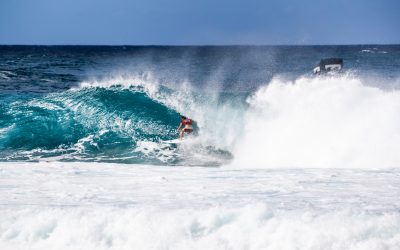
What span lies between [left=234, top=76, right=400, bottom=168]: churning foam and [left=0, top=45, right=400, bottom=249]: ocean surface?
39 mm

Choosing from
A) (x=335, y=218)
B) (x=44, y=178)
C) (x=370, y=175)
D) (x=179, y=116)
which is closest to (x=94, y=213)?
(x=44, y=178)

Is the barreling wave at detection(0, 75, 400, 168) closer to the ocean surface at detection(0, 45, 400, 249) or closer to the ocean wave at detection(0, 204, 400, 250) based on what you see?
the ocean surface at detection(0, 45, 400, 249)

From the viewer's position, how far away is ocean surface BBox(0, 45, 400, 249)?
525 cm

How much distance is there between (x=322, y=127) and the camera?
12312 millimetres

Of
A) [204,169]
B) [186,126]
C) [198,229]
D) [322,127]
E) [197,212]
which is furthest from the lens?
[186,126]

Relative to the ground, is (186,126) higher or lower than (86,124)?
higher

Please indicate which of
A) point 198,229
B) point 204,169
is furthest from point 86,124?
point 198,229

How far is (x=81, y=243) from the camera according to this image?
5.17 m

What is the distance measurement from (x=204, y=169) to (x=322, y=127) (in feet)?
16.0

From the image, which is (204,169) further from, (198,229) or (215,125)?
(215,125)

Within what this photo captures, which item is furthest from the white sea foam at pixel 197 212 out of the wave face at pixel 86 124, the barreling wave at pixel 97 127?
the wave face at pixel 86 124

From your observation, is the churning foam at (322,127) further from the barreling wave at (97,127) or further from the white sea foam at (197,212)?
the white sea foam at (197,212)

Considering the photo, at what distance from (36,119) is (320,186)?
10.9 metres

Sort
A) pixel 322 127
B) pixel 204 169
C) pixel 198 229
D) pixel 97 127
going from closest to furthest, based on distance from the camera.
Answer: pixel 198 229
pixel 204 169
pixel 322 127
pixel 97 127
